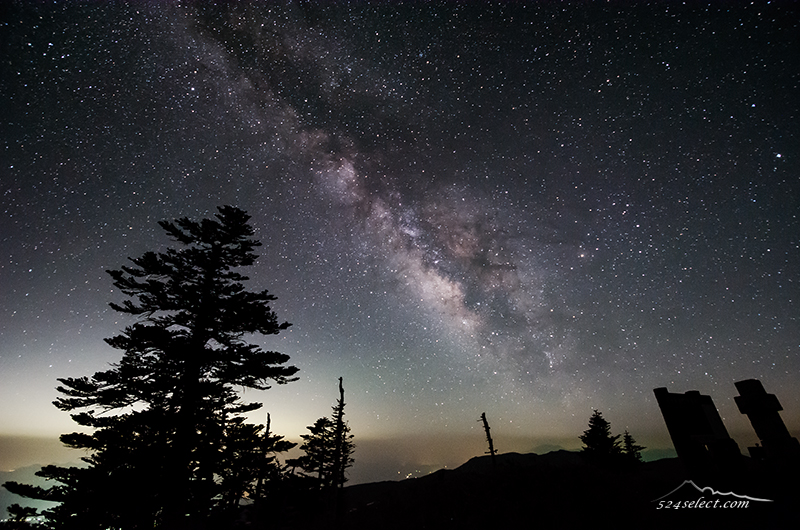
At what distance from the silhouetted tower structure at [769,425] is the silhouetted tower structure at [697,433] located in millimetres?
524

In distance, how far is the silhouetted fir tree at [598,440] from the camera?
26.2 metres

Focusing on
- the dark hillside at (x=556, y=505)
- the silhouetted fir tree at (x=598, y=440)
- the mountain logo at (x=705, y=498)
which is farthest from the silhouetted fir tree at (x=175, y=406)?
the silhouetted fir tree at (x=598, y=440)

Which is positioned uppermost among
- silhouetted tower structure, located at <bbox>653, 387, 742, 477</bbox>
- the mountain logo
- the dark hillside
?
silhouetted tower structure, located at <bbox>653, 387, 742, 477</bbox>

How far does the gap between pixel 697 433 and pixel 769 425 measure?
3.59 feet

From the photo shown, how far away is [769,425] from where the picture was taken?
5.95 meters

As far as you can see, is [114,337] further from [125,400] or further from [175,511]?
[175,511]

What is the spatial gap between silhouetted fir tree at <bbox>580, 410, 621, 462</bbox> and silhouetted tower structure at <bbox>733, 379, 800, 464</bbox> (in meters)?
24.1

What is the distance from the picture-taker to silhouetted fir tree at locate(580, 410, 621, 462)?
2620 cm

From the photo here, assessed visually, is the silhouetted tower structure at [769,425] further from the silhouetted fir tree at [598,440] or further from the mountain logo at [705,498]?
the silhouetted fir tree at [598,440]

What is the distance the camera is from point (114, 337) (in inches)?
443

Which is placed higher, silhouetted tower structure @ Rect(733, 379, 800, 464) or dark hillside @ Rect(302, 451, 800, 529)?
silhouetted tower structure @ Rect(733, 379, 800, 464)

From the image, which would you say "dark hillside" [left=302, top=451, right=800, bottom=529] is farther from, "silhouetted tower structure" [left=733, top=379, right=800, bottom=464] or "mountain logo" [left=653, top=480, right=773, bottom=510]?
"silhouetted tower structure" [left=733, top=379, right=800, bottom=464]

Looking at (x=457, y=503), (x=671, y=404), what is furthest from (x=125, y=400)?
(x=671, y=404)

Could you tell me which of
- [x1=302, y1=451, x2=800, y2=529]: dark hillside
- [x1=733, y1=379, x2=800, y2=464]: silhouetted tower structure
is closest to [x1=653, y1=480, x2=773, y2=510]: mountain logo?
[x1=302, y1=451, x2=800, y2=529]: dark hillside
